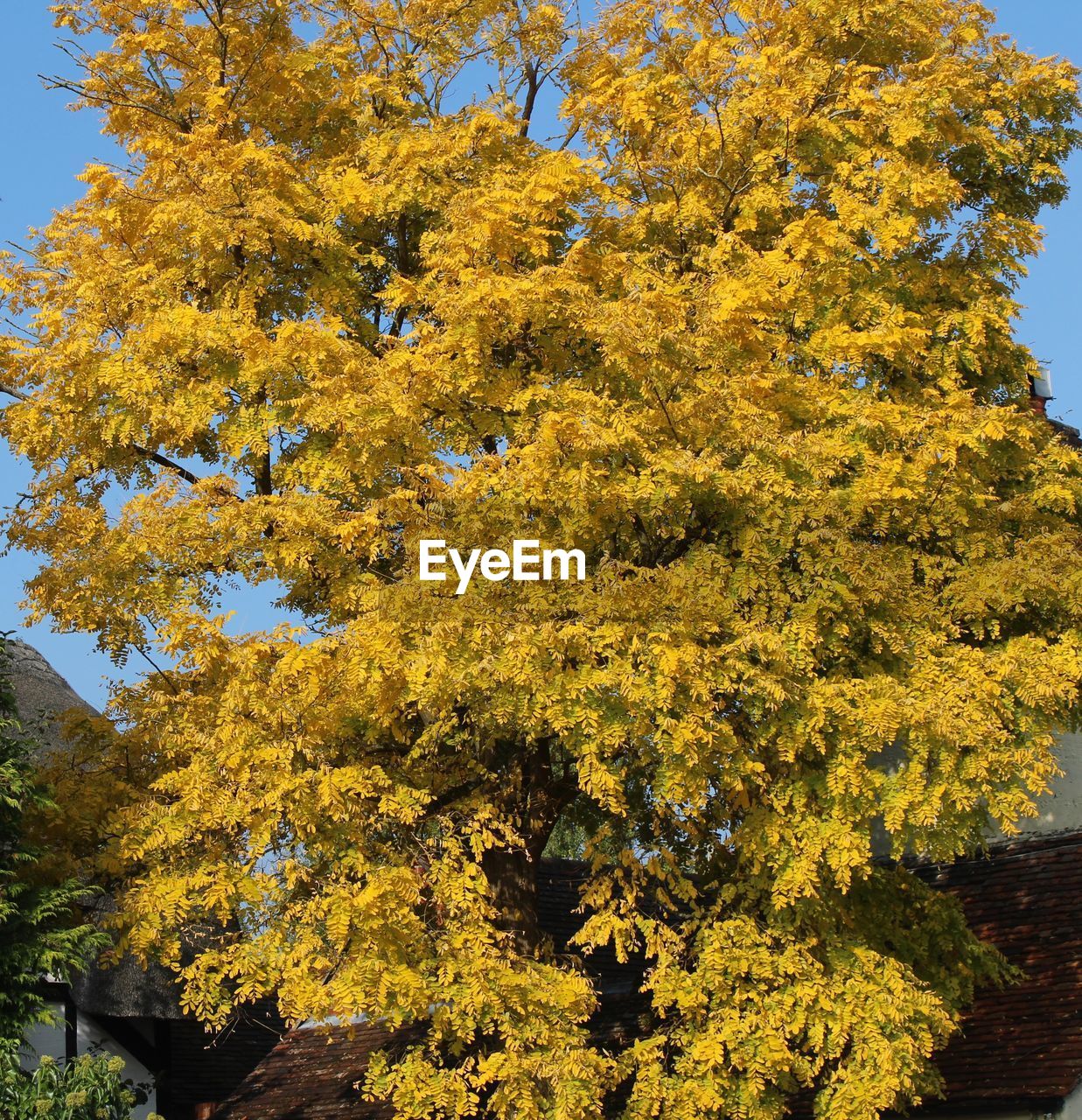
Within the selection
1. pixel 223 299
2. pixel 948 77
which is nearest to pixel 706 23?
pixel 948 77

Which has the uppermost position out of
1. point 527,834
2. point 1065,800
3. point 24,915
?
point 1065,800

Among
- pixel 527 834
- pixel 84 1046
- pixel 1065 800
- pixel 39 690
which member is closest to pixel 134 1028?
pixel 84 1046

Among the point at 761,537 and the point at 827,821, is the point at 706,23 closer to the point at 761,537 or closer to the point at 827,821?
the point at 761,537

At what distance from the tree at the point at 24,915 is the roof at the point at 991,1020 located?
8.19 ft

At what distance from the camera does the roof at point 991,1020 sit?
13922 millimetres

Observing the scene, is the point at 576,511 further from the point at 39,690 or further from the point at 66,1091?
the point at 39,690

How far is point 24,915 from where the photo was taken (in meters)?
12.7

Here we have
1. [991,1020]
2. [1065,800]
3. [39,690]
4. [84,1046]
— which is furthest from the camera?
[39,690]

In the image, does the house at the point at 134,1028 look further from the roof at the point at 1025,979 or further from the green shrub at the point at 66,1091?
the roof at the point at 1025,979

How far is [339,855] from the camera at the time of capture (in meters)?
12.1

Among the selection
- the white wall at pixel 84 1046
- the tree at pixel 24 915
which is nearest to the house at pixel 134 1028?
the white wall at pixel 84 1046

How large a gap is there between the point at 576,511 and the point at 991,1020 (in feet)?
21.5

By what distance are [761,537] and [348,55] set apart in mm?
7357

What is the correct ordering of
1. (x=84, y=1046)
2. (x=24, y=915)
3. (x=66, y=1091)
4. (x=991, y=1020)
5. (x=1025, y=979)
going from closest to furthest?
(x=66, y=1091) → (x=24, y=915) → (x=991, y=1020) → (x=1025, y=979) → (x=84, y=1046)
